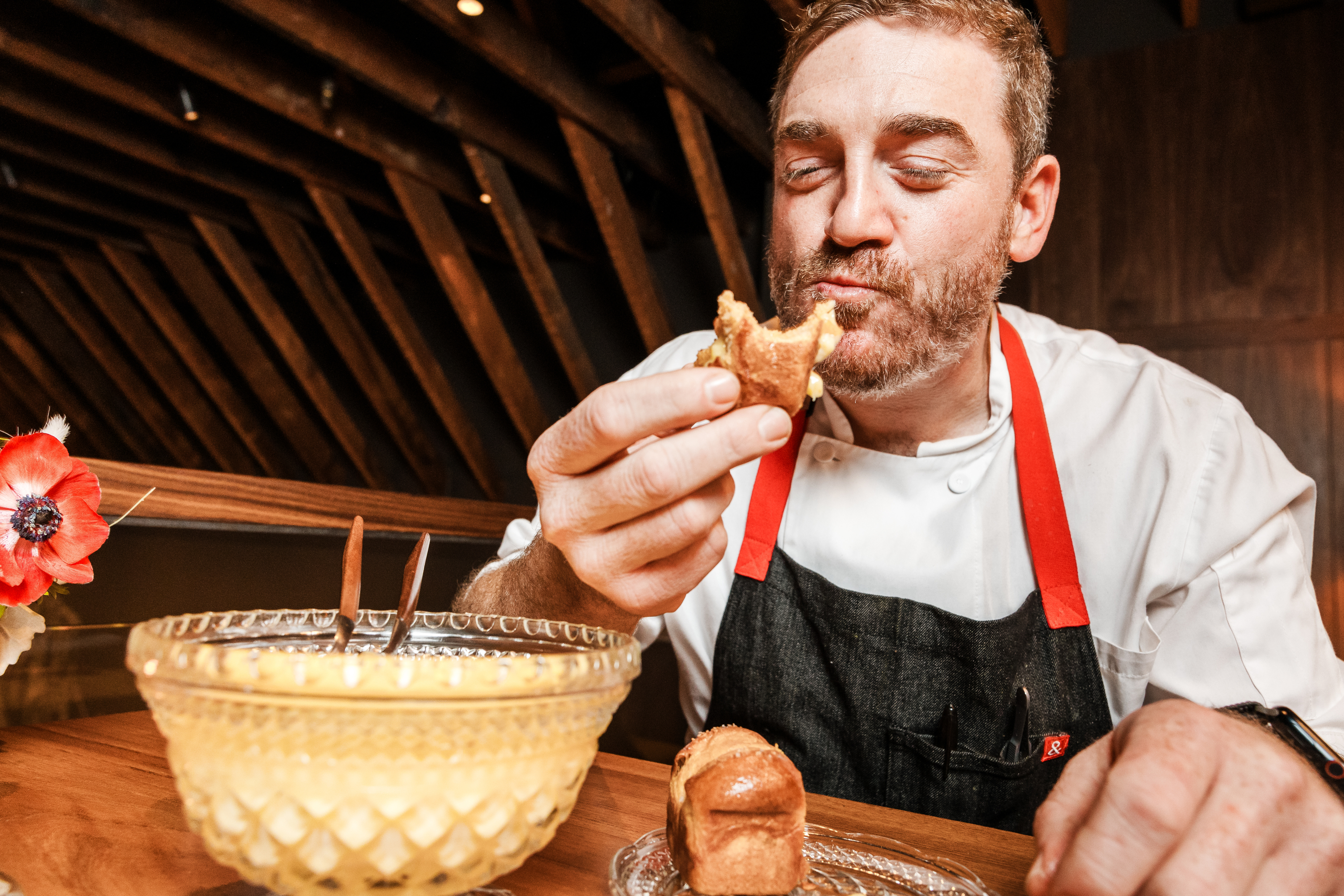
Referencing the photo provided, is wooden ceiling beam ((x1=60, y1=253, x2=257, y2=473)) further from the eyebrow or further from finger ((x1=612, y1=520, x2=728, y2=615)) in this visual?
finger ((x1=612, y1=520, x2=728, y2=615))

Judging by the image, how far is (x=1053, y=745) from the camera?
4.01 feet

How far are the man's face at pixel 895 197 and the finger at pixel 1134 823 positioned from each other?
0.87 m

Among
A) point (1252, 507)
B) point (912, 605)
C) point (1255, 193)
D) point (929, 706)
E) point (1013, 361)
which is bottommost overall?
point (929, 706)

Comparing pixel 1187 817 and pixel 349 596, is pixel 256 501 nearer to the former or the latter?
pixel 349 596

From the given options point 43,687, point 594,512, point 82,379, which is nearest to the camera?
point 594,512

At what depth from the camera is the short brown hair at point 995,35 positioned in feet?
4.47

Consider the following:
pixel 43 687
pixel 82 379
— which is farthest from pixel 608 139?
pixel 82 379

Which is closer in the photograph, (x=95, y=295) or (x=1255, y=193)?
(x=1255, y=193)

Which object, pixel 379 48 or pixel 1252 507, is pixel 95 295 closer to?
pixel 379 48

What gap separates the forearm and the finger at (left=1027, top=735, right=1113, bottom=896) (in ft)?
1.77

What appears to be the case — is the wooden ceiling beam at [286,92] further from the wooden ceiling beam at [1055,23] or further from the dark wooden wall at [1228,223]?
the dark wooden wall at [1228,223]

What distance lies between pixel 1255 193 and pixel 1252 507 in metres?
3.35

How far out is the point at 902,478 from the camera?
1.45 m

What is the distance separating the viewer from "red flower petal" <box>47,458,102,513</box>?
0.78m
